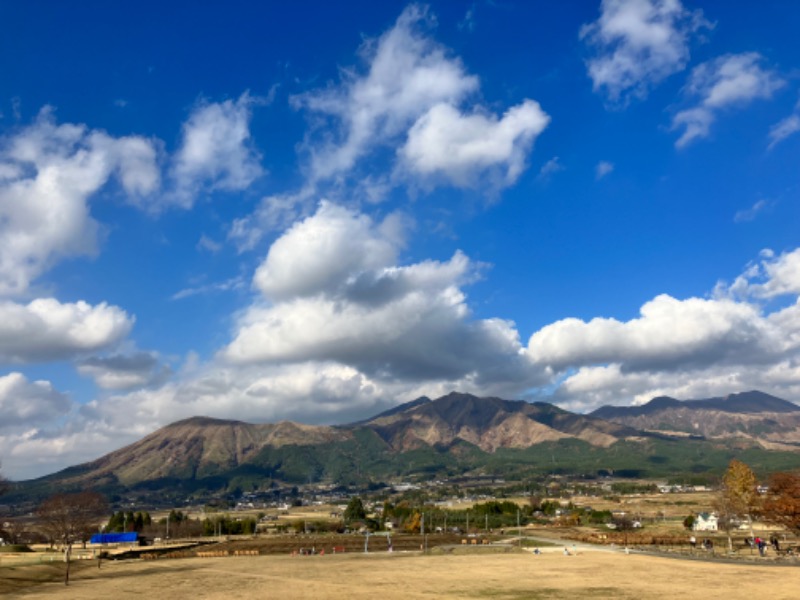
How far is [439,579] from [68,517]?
236 ft

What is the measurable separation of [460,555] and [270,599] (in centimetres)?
5229

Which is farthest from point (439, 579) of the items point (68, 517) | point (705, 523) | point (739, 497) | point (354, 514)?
point (354, 514)

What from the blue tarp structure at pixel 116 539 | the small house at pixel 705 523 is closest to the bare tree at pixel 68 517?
the blue tarp structure at pixel 116 539

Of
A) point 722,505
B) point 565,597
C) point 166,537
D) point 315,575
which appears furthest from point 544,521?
point 565,597

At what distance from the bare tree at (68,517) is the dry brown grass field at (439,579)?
8.40m

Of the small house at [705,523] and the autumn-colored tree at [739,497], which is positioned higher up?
the autumn-colored tree at [739,497]

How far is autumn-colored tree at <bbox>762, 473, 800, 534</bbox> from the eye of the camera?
82.8 m

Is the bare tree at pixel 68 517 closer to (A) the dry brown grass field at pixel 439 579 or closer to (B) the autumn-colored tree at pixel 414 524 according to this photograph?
(A) the dry brown grass field at pixel 439 579

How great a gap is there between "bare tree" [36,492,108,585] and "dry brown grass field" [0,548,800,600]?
27.6ft

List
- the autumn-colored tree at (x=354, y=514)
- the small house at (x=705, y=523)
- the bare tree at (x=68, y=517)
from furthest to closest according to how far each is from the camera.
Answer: the autumn-colored tree at (x=354, y=514) → the small house at (x=705, y=523) → the bare tree at (x=68, y=517)

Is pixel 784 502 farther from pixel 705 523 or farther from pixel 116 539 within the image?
pixel 116 539

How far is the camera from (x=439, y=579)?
195ft

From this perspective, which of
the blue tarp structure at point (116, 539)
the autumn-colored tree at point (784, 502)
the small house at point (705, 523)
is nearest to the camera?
the autumn-colored tree at point (784, 502)

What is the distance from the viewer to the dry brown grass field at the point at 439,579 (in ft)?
160
